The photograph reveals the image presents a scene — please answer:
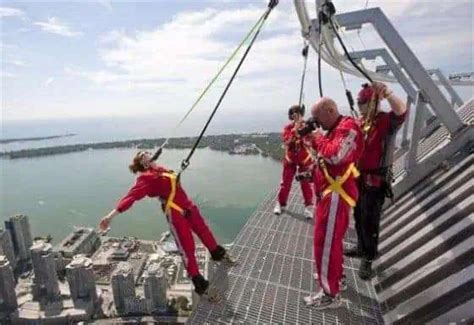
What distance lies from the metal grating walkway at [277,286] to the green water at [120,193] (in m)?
30.6

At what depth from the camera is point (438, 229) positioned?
2.86 meters

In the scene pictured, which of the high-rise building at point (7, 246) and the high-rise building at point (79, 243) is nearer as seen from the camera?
the high-rise building at point (7, 246)

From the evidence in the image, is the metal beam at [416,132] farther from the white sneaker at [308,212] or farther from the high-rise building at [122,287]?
the high-rise building at [122,287]

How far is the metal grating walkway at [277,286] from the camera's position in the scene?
2.44 m

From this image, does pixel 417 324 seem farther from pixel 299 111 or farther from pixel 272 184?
pixel 272 184

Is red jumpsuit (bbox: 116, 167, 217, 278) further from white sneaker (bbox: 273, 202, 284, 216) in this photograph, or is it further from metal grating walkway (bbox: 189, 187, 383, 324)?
white sneaker (bbox: 273, 202, 284, 216)

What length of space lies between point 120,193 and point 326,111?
49.2 metres

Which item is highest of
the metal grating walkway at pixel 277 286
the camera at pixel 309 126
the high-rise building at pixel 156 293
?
the camera at pixel 309 126

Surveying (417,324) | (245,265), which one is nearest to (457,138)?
(417,324)

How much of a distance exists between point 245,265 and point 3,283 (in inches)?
1193

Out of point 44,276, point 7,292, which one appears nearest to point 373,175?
point 44,276

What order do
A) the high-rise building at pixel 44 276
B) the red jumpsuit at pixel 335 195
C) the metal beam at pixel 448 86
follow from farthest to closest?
the high-rise building at pixel 44 276
the metal beam at pixel 448 86
the red jumpsuit at pixel 335 195

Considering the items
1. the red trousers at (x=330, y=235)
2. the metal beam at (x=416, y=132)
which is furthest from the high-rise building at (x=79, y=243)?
the red trousers at (x=330, y=235)

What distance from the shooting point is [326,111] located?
2.24 m
